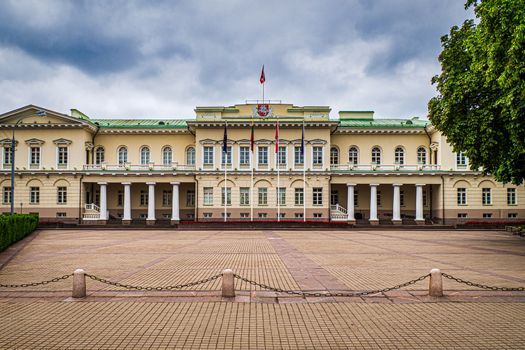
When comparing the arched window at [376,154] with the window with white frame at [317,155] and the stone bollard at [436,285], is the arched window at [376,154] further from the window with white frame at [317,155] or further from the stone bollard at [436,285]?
the stone bollard at [436,285]

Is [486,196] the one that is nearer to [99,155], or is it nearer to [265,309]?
[99,155]

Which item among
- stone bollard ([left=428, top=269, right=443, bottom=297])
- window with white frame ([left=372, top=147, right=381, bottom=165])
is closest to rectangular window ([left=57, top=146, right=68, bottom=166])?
window with white frame ([left=372, top=147, right=381, bottom=165])

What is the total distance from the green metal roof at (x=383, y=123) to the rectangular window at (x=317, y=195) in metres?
8.78

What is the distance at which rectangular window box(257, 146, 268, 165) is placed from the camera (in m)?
50.3

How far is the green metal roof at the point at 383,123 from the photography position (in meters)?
53.1

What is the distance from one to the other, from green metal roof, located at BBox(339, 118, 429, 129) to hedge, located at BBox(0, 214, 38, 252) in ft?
115

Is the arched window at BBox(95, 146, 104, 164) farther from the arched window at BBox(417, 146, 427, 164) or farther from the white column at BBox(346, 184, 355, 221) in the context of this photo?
the arched window at BBox(417, 146, 427, 164)

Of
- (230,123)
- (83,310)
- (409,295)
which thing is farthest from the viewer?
(230,123)

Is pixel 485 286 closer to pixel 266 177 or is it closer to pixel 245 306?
pixel 245 306

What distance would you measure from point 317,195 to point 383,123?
47.9ft

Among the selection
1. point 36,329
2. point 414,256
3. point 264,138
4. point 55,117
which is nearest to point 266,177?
point 264,138

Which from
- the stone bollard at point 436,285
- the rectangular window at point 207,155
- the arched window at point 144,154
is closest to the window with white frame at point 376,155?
the rectangular window at point 207,155

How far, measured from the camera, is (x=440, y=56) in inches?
1121

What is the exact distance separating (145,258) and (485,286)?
1311 cm
